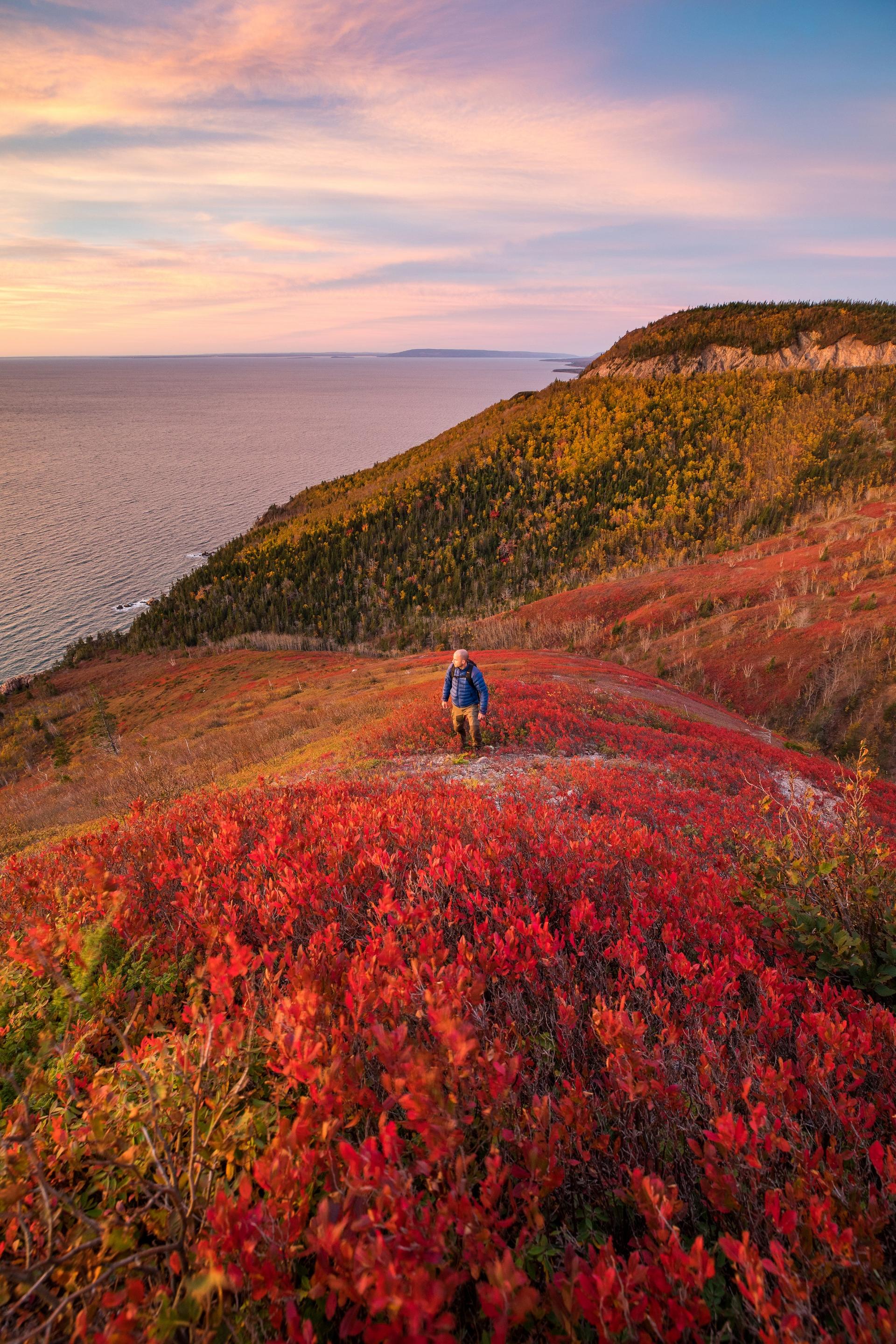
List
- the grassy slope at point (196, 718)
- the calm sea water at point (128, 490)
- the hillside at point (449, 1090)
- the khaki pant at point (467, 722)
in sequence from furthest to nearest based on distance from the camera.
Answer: the calm sea water at point (128, 490), the grassy slope at point (196, 718), the khaki pant at point (467, 722), the hillside at point (449, 1090)

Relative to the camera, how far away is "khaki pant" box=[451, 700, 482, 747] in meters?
10.6

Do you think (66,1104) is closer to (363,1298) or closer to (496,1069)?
(363,1298)

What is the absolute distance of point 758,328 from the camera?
52438 mm

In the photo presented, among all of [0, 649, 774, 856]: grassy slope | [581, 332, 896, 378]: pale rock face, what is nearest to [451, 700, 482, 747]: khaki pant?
[0, 649, 774, 856]: grassy slope

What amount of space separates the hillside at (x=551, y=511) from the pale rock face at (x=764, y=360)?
2.56 metres

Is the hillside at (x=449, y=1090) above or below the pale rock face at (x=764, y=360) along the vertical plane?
below

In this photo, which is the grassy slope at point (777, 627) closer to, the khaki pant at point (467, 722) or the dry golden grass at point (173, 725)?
the dry golden grass at point (173, 725)

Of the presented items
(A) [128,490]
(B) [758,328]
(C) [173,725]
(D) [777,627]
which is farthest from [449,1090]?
(A) [128,490]

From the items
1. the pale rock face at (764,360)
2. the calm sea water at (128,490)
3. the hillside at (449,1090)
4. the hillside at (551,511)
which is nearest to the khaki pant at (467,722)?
the hillside at (449,1090)

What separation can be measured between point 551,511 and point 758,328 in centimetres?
3005

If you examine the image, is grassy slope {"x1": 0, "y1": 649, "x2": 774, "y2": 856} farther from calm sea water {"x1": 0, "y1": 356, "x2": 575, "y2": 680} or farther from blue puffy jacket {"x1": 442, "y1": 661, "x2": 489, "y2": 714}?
calm sea water {"x1": 0, "y1": 356, "x2": 575, "y2": 680}

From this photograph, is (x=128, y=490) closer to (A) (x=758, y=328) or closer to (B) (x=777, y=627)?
(A) (x=758, y=328)

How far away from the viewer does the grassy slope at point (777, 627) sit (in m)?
16.4

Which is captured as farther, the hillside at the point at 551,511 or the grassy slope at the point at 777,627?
the hillside at the point at 551,511
